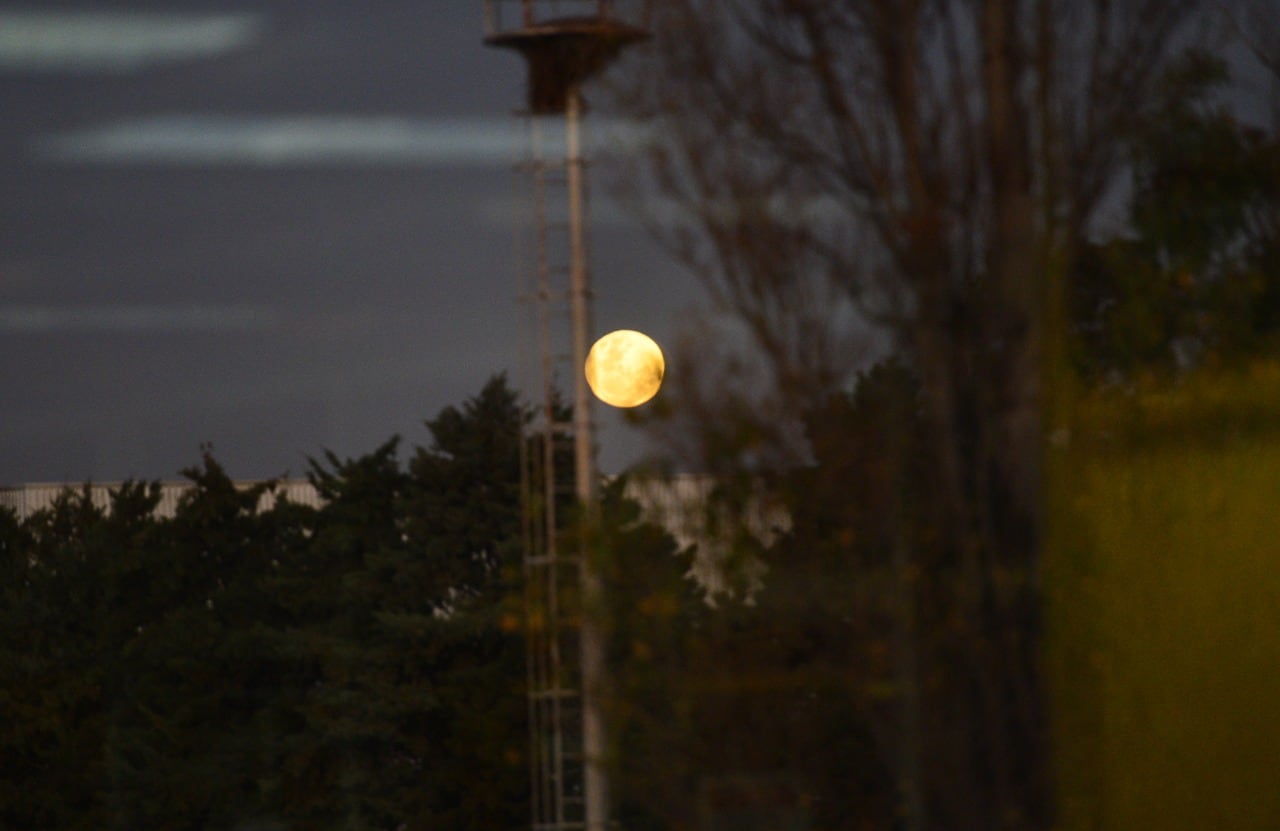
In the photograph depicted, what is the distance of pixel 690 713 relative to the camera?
4938mm

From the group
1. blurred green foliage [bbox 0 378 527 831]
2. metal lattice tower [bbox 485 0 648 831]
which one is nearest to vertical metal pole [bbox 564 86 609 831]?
metal lattice tower [bbox 485 0 648 831]

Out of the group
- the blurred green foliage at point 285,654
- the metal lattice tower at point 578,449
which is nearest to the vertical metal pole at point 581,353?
the metal lattice tower at point 578,449

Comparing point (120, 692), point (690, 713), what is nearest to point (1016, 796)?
point (690, 713)

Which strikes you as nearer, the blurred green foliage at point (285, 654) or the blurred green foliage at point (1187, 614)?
the blurred green foliage at point (1187, 614)

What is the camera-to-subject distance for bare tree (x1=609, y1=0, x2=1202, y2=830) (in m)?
4.18

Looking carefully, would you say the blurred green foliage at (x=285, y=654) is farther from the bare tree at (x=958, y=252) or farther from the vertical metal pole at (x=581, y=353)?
the bare tree at (x=958, y=252)

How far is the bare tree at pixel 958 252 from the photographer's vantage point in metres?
4.18

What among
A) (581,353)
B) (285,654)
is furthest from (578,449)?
(285,654)

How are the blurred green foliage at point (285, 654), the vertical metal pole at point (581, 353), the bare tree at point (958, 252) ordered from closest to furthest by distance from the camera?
the bare tree at point (958, 252) → the vertical metal pole at point (581, 353) → the blurred green foliage at point (285, 654)

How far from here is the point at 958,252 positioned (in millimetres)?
4273

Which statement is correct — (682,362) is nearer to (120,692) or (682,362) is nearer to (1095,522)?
(1095,522)

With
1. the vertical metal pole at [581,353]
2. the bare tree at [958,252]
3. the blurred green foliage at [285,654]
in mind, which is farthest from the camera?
the blurred green foliage at [285,654]

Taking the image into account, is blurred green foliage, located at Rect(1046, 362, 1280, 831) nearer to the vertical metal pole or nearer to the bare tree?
the bare tree

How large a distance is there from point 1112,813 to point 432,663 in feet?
27.1
